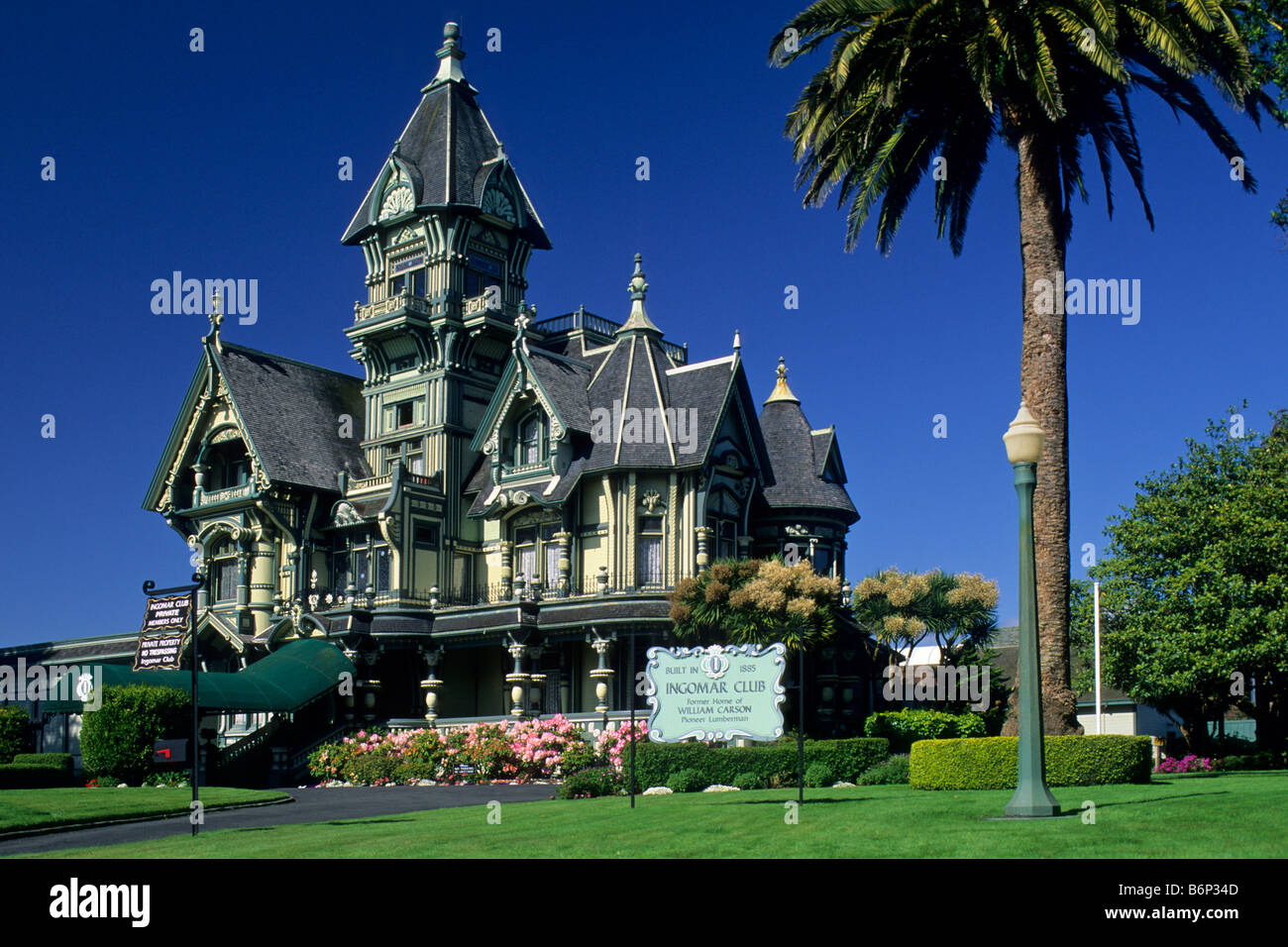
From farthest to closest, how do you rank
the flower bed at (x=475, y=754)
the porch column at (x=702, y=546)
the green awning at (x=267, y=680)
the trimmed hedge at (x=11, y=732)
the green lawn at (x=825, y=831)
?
the trimmed hedge at (x=11, y=732), the porch column at (x=702, y=546), the green awning at (x=267, y=680), the flower bed at (x=475, y=754), the green lawn at (x=825, y=831)

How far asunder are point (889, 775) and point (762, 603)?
798cm

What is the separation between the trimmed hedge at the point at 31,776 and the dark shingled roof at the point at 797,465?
24118 mm

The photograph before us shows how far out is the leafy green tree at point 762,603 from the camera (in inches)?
1416

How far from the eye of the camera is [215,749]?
41125mm

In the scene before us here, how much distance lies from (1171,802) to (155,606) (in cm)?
3049

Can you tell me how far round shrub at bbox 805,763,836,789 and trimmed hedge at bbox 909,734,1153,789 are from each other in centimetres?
529

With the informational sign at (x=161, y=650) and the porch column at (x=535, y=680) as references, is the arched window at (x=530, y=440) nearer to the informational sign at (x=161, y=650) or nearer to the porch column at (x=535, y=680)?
the porch column at (x=535, y=680)

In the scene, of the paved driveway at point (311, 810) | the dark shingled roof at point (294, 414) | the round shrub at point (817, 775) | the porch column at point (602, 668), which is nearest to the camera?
the paved driveway at point (311, 810)

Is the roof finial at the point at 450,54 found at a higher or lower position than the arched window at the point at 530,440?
higher

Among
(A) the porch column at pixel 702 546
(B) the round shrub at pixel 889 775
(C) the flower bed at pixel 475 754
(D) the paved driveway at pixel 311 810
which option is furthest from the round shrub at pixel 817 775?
(A) the porch column at pixel 702 546
